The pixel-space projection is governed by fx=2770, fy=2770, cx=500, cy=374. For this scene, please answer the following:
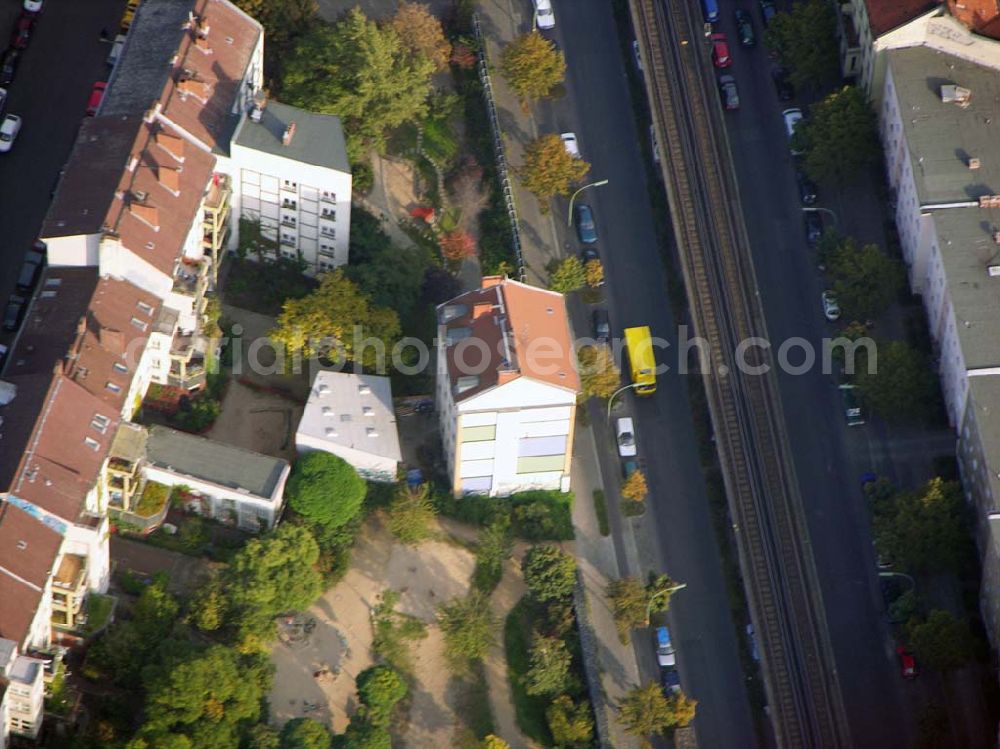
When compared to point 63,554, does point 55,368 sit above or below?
above

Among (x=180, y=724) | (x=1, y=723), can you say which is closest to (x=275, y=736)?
(x=180, y=724)

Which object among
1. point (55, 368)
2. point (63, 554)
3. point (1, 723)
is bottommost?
point (1, 723)

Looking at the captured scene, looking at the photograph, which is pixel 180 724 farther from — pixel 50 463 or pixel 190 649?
pixel 50 463

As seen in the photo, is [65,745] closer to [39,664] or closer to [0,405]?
[39,664]

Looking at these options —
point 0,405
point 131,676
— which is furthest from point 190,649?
point 0,405

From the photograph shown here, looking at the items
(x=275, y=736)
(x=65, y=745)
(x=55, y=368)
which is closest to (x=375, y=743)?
(x=275, y=736)

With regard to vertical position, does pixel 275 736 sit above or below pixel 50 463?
below
